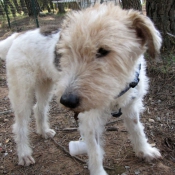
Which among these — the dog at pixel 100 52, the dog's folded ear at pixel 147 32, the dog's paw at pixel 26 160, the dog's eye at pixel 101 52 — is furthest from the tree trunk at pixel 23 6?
the dog's eye at pixel 101 52

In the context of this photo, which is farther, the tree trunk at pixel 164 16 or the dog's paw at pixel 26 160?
the tree trunk at pixel 164 16

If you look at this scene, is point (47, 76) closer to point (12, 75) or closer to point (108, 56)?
point (12, 75)

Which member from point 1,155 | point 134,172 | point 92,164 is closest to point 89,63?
point 92,164

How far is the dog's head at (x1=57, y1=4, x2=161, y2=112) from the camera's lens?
6.88ft

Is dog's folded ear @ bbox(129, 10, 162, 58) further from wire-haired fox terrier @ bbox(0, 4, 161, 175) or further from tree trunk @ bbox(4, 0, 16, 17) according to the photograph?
tree trunk @ bbox(4, 0, 16, 17)

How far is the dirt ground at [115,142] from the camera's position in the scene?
3219 mm

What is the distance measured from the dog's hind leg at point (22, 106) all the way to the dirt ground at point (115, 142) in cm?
16

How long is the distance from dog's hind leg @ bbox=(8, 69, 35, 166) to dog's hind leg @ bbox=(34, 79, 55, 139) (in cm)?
40

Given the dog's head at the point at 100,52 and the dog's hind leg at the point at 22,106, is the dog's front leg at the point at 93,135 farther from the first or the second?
the dog's hind leg at the point at 22,106

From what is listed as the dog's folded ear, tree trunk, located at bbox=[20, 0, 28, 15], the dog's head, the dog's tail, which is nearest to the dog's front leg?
the dog's head

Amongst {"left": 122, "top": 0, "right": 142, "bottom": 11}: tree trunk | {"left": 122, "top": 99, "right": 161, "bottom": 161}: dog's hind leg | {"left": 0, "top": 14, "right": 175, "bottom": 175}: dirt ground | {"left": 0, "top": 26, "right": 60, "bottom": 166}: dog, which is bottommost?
{"left": 0, "top": 14, "right": 175, "bottom": 175}: dirt ground

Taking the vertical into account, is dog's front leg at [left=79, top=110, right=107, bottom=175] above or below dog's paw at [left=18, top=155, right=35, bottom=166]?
above

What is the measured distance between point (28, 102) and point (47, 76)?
0.46 meters

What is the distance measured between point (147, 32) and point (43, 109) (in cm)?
240
